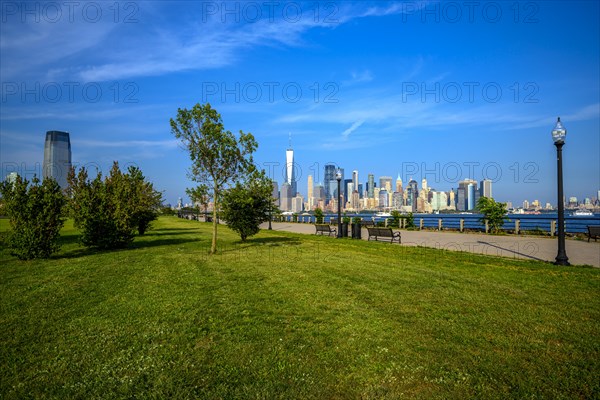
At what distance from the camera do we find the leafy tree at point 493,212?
83.9 feet

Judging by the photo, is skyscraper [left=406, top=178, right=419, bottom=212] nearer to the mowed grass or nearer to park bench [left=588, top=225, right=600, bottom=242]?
park bench [left=588, top=225, right=600, bottom=242]

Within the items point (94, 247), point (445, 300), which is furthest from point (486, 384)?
point (94, 247)

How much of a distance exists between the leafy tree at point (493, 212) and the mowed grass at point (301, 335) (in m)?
17.0

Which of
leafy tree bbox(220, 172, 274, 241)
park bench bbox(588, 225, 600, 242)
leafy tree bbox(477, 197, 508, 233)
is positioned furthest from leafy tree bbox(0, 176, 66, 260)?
leafy tree bbox(477, 197, 508, 233)

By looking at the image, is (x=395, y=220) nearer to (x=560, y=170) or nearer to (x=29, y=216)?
(x=560, y=170)

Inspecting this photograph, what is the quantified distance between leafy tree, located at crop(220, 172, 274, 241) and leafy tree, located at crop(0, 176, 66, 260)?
7.17m

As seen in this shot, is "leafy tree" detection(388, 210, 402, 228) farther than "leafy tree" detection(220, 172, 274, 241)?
Yes

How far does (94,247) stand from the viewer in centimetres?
1755

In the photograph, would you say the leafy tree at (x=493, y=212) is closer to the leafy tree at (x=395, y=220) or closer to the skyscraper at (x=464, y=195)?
the leafy tree at (x=395, y=220)

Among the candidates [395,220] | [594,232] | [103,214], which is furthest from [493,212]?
[103,214]

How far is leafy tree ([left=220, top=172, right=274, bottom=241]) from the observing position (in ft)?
58.3

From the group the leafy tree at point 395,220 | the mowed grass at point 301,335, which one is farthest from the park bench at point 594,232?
the leafy tree at point 395,220

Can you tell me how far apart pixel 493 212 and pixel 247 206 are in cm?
1857

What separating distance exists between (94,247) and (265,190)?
8.93 m
